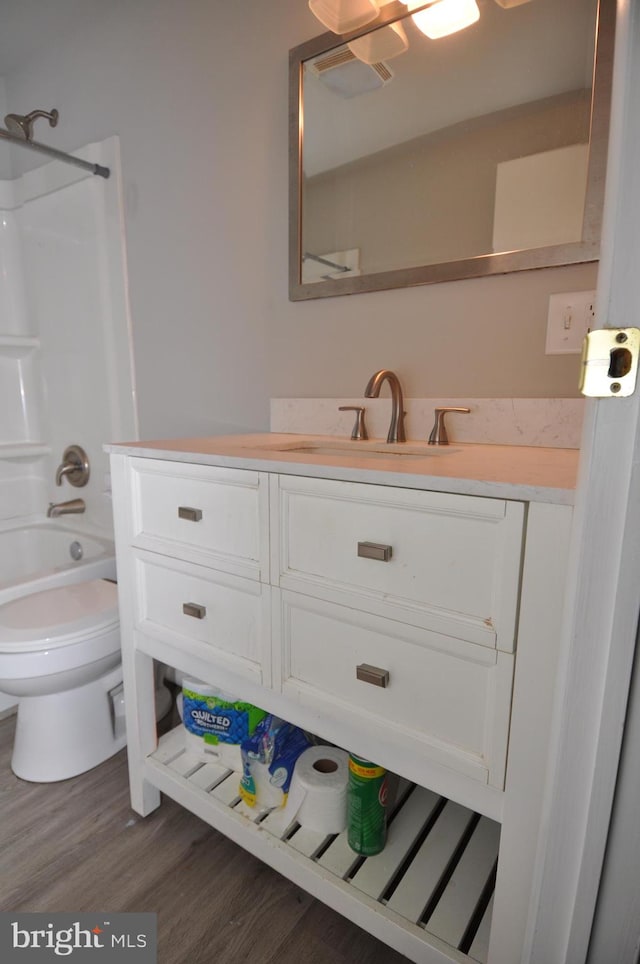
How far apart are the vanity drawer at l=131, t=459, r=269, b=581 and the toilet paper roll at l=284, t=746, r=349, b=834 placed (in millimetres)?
490

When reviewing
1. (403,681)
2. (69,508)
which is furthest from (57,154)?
(403,681)

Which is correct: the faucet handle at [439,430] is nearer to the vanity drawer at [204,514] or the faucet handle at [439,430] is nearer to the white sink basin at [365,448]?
the white sink basin at [365,448]

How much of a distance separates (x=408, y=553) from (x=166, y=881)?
0.97 m

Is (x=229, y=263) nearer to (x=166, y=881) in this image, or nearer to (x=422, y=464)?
(x=422, y=464)

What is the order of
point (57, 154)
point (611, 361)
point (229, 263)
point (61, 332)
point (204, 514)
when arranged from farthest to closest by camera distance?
point (61, 332)
point (57, 154)
point (229, 263)
point (204, 514)
point (611, 361)

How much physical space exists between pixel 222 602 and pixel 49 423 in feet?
5.39

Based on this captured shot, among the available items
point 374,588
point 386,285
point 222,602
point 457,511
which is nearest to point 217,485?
point 222,602

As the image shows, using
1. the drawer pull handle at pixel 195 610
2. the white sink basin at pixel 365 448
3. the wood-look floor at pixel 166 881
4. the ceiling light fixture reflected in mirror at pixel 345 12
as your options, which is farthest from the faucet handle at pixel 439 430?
the wood-look floor at pixel 166 881

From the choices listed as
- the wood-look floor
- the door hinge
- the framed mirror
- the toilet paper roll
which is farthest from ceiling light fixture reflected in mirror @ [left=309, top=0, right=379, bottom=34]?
the wood-look floor

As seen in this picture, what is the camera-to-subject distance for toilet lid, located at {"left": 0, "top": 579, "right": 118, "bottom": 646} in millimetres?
1317

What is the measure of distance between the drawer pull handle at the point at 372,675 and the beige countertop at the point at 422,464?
0.95ft

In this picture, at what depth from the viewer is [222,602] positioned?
994mm

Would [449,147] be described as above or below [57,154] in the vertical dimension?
below

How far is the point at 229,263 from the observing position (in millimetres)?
1543
